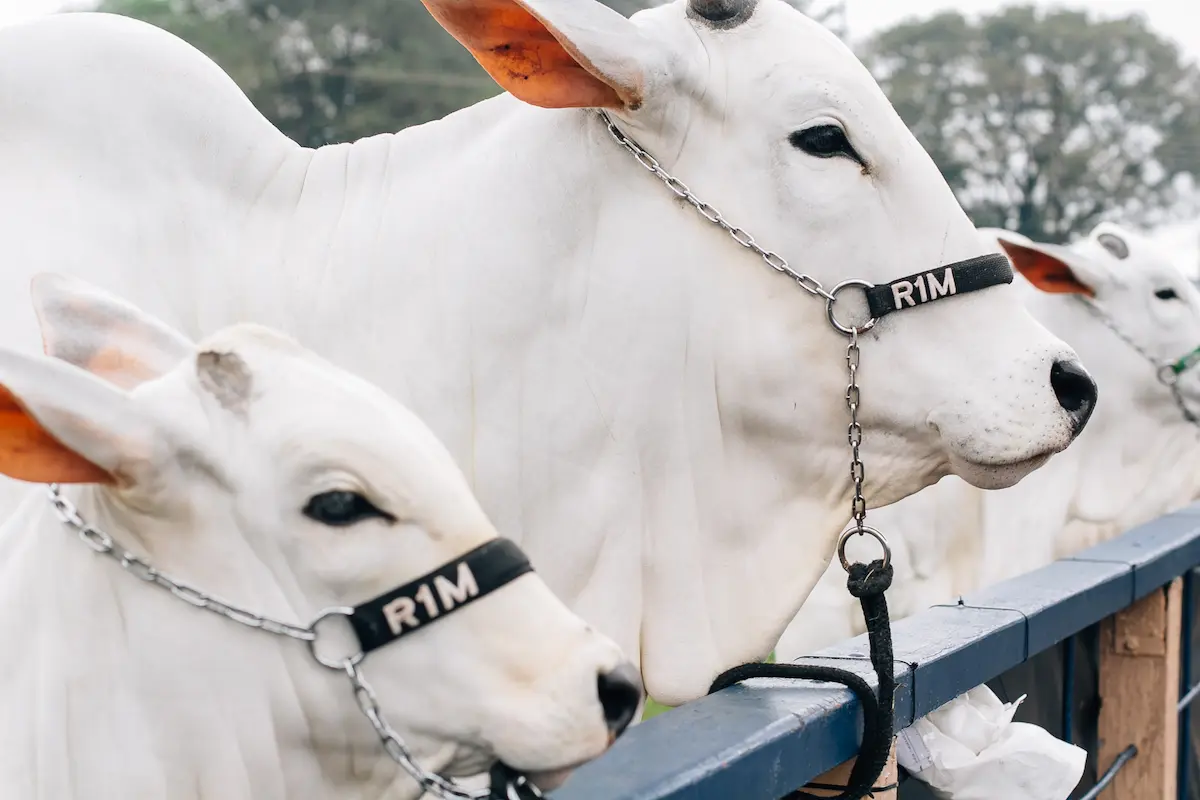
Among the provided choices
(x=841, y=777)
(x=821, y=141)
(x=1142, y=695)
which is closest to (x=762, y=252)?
(x=821, y=141)

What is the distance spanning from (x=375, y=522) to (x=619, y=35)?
Answer: 2.93 feet

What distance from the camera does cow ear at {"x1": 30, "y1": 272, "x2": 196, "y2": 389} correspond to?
1223 mm

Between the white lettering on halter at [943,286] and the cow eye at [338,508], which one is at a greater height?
the white lettering on halter at [943,286]

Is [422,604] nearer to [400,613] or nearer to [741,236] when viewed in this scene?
[400,613]

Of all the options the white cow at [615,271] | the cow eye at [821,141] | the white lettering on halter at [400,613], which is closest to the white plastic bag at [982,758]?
the white cow at [615,271]

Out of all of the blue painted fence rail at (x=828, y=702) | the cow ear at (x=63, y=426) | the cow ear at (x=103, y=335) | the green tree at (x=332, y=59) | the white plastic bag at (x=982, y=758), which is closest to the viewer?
the cow ear at (x=63, y=426)

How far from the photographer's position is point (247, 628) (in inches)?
43.7

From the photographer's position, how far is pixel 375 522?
1.13 metres

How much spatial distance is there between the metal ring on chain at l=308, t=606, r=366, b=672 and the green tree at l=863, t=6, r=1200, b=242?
26917mm

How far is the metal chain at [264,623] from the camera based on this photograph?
1.10 m

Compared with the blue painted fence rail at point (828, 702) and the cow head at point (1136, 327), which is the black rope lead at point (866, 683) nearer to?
the blue painted fence rail at point (828, 702)

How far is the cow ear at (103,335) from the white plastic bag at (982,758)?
121 centimetres

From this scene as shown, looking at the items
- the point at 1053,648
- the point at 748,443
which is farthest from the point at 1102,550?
the point at 748,443

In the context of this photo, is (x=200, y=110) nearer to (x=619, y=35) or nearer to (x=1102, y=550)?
(x=619, y=35)
